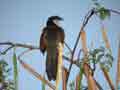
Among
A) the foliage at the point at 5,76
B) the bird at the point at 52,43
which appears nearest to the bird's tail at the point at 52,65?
the bird at the point at 52,43

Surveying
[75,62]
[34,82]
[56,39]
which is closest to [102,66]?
[75,62]

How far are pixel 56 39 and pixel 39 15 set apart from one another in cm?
52

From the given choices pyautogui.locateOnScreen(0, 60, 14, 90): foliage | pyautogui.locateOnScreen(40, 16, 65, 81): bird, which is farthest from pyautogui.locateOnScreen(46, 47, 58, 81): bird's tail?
Result: pyautogui.locateOnScreen(0, 60, 14, 90): foliage

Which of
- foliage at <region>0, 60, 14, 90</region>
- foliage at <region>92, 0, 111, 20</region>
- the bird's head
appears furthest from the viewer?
the bird's head

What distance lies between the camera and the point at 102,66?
67 centimetres

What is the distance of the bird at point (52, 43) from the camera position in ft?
2.33

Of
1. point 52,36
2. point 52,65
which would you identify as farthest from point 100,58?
point 52,36

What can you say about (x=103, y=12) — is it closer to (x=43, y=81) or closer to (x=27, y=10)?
(x=43, y=81)

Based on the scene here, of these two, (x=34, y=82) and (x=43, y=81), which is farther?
(x=34, y=82)

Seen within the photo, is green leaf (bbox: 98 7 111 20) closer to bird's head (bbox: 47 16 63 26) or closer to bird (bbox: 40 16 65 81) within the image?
bird (bbox: 40 16 65 81)

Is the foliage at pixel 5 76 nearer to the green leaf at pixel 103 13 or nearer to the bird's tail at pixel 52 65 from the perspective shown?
the bird's tail at pixel 52 65

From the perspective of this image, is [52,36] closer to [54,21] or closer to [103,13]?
[54,21]

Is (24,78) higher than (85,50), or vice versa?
(85,50)

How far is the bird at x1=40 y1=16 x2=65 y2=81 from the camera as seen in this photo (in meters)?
0.71
